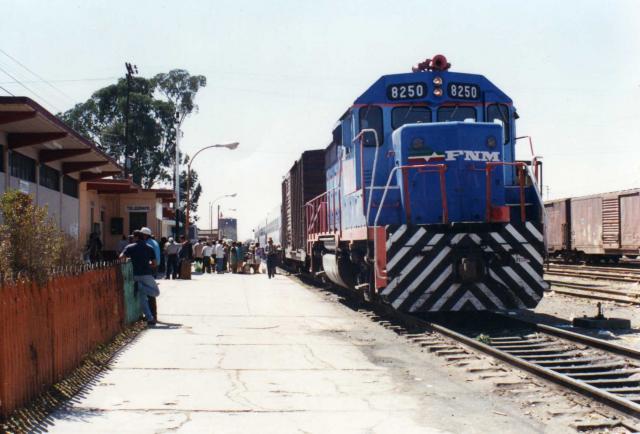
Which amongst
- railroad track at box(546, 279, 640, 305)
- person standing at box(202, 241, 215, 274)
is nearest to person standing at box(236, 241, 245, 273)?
person standing at box(202, 241, 215, 274)

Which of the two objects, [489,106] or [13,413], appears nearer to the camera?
[13,413]

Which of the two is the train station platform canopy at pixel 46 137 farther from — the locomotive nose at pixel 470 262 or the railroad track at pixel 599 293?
the railroad track at pixel 599 293

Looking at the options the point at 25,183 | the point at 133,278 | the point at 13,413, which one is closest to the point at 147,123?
the point at 25,183

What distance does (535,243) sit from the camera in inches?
418

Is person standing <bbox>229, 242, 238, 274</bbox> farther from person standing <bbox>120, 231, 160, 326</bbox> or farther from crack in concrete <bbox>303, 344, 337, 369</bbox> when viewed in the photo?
crack in concrete <bbox>303, 344, 337, 369</bbox>

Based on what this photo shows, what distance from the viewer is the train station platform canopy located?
1388 centimetres

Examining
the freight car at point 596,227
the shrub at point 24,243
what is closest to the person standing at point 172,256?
the freight car at point 596,227

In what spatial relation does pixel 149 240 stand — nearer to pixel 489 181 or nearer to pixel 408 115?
pixel 408 115

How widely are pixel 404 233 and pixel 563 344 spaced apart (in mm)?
2676

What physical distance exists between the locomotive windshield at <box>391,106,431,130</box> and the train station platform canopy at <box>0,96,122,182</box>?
6.96 m

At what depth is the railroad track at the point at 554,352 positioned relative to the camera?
258 inches

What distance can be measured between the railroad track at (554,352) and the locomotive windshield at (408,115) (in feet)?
10.4

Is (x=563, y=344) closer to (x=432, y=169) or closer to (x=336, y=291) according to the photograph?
(x=432, y=169)

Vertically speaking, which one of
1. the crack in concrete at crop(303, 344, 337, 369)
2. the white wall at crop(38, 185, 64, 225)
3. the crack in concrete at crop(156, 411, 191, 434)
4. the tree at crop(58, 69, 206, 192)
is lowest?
the crack in concrete at crop(303, 344, 337, 369)
